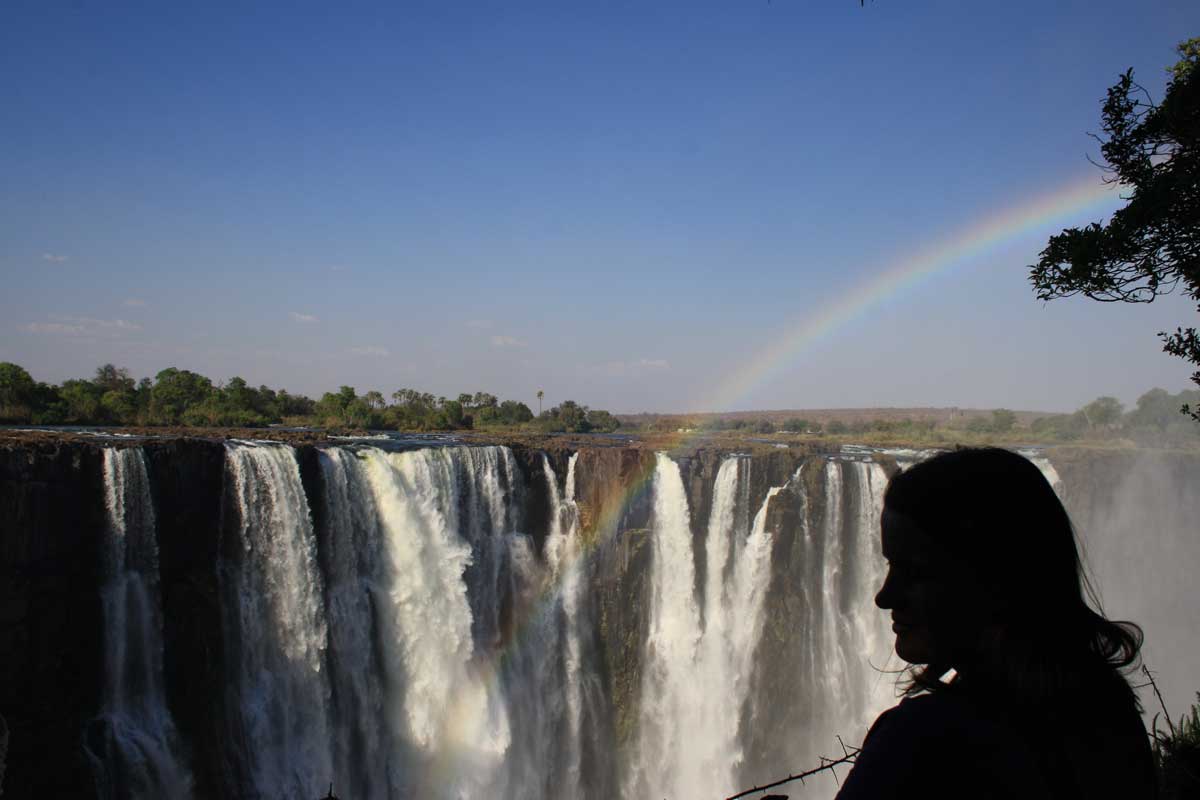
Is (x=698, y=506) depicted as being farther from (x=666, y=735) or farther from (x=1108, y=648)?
(x=1108, y=648)

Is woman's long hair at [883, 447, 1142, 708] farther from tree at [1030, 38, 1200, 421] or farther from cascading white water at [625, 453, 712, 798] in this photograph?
cascading white water at [625, 453, 712, 798]

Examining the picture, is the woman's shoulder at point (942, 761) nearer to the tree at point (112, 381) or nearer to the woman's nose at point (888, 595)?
the woman's nose at point (888, 595)

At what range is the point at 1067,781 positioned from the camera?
1.00 meters

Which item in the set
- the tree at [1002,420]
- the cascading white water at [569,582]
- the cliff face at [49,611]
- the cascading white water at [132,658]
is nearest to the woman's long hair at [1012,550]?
the cascading white water at [132,658]

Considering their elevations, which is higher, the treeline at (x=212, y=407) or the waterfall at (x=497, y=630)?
the treeline at (x=212, y=407)

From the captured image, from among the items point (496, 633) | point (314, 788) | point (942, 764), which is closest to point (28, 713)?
point (314, 788)

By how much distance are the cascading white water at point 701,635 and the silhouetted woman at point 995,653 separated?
75.0ft

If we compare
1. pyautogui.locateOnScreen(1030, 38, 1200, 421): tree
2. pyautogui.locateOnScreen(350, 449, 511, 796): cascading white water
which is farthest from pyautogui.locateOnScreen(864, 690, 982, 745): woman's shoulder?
pyautogui.locateOnScreen(350, 449, 511, 796): cascading white water

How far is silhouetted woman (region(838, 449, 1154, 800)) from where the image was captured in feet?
3.09

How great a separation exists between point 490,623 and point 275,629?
22.1 ft

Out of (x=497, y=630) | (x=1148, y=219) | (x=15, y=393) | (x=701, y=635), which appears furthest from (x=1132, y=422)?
(x=15, y=393)

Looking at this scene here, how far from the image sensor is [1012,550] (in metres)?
1.16

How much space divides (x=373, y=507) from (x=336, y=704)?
4.64 metres

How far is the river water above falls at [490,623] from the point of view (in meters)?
14.9
